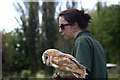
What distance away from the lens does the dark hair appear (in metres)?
1.68

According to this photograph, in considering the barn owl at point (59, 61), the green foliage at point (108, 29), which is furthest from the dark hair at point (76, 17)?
the green foliage at point (108, 29)

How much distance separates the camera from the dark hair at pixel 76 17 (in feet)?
5.50

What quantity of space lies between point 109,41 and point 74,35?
22478mm

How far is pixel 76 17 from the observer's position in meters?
1.69

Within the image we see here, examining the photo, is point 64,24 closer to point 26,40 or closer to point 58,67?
point 58,67

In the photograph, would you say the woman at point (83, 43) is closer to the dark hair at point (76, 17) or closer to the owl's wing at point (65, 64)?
→ the dark hair at point (76, 17)

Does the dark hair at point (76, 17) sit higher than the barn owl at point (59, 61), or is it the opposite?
the dark hair at point (76, 17)

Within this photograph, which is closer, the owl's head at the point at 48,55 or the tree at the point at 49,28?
the owl's head at the point at 48,55

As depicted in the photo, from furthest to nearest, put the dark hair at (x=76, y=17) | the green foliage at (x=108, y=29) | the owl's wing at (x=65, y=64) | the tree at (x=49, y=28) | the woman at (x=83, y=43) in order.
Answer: the green foliage at (x=108, y=29), the tree at (x=49, y=28), the dark hair at (x=76, y=17), the woman at (x=83, y=43), the owl's wing at (x=65, y=64)

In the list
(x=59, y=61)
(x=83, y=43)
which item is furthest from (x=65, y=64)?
(x=83, y=43)

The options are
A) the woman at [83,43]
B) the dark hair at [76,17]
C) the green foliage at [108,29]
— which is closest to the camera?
the woman at [83,43]

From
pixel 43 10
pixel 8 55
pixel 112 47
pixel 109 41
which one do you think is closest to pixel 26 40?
pixel 43 10

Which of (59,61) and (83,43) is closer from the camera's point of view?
(59,61)

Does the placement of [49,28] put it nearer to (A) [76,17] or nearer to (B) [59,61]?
(A) [76,17]
